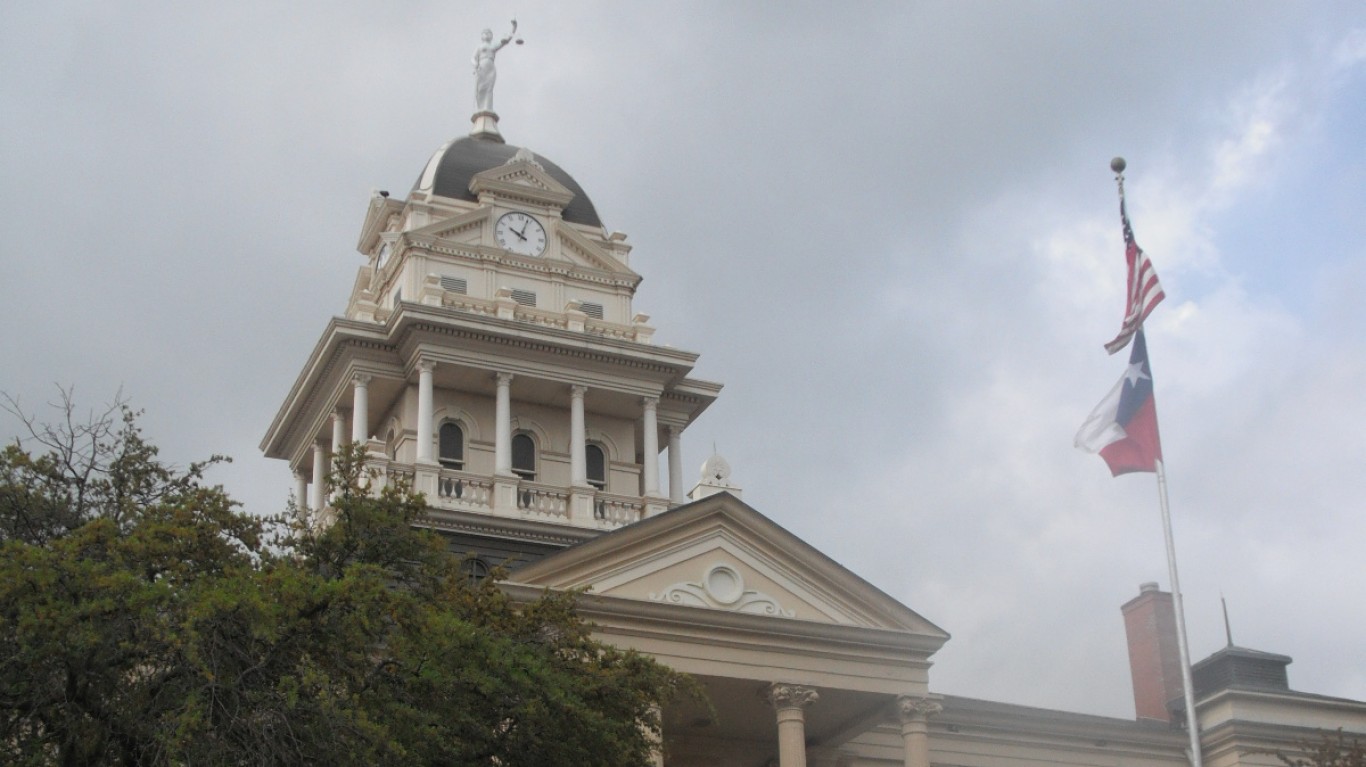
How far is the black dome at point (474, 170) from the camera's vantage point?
49.8 m

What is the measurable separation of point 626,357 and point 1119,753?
15.2m

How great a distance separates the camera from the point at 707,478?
142ft

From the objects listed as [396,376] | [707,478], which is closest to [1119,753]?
[707,478]

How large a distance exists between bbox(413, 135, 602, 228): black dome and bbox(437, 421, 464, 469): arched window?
742 cm

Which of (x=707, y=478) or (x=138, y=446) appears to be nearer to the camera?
(x=138, y=446)

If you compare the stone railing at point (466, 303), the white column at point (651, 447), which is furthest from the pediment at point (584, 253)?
the white column at point (651, 447)

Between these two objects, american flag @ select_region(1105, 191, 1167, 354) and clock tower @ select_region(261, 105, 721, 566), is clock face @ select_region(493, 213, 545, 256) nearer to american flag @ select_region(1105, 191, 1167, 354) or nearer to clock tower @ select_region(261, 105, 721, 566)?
A: clock tower @ select_region(261, 105, 721, 566)

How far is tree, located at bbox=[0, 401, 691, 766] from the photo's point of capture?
21.5m

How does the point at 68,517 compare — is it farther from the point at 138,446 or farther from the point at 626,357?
the point at 626,357

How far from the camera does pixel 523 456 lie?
46.0 meters

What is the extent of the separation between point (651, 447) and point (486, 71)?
14944 mm

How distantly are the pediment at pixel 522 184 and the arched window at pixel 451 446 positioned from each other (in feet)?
24.0

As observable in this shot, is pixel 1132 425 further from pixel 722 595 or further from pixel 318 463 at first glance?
pixel 318 463

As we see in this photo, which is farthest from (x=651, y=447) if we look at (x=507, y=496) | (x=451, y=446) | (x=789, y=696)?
(x=789, y=696)
